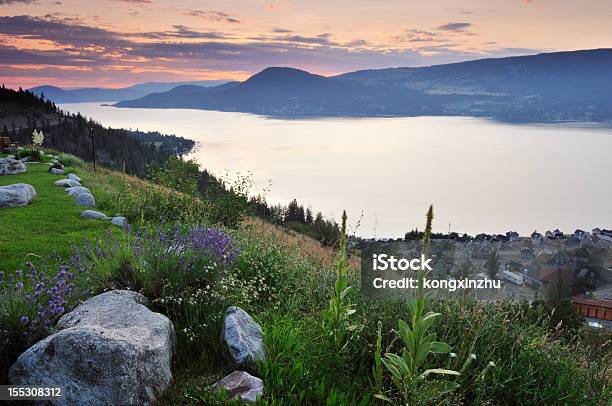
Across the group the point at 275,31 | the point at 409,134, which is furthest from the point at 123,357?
the point at 409,134

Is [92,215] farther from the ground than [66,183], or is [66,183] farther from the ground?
[66,183]

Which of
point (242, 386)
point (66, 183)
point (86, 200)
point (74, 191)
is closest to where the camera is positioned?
point (242, 386)

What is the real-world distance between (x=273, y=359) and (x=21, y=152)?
69.7ft

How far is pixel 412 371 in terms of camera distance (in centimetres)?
350

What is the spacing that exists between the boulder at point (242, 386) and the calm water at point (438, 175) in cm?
1784

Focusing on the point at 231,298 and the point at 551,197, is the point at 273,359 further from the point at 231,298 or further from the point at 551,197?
the point at 551,197

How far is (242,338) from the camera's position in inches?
166

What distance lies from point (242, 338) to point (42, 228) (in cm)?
717

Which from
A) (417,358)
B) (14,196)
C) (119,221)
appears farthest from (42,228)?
(417,358)

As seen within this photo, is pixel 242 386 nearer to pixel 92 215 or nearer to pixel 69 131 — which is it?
pixel 92 215

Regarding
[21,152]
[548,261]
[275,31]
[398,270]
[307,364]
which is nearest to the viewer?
[307,364]

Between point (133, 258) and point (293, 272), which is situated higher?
point (133, 258)

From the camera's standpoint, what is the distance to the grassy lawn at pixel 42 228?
25.1ft

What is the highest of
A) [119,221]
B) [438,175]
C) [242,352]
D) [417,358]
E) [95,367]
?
[417,358]
